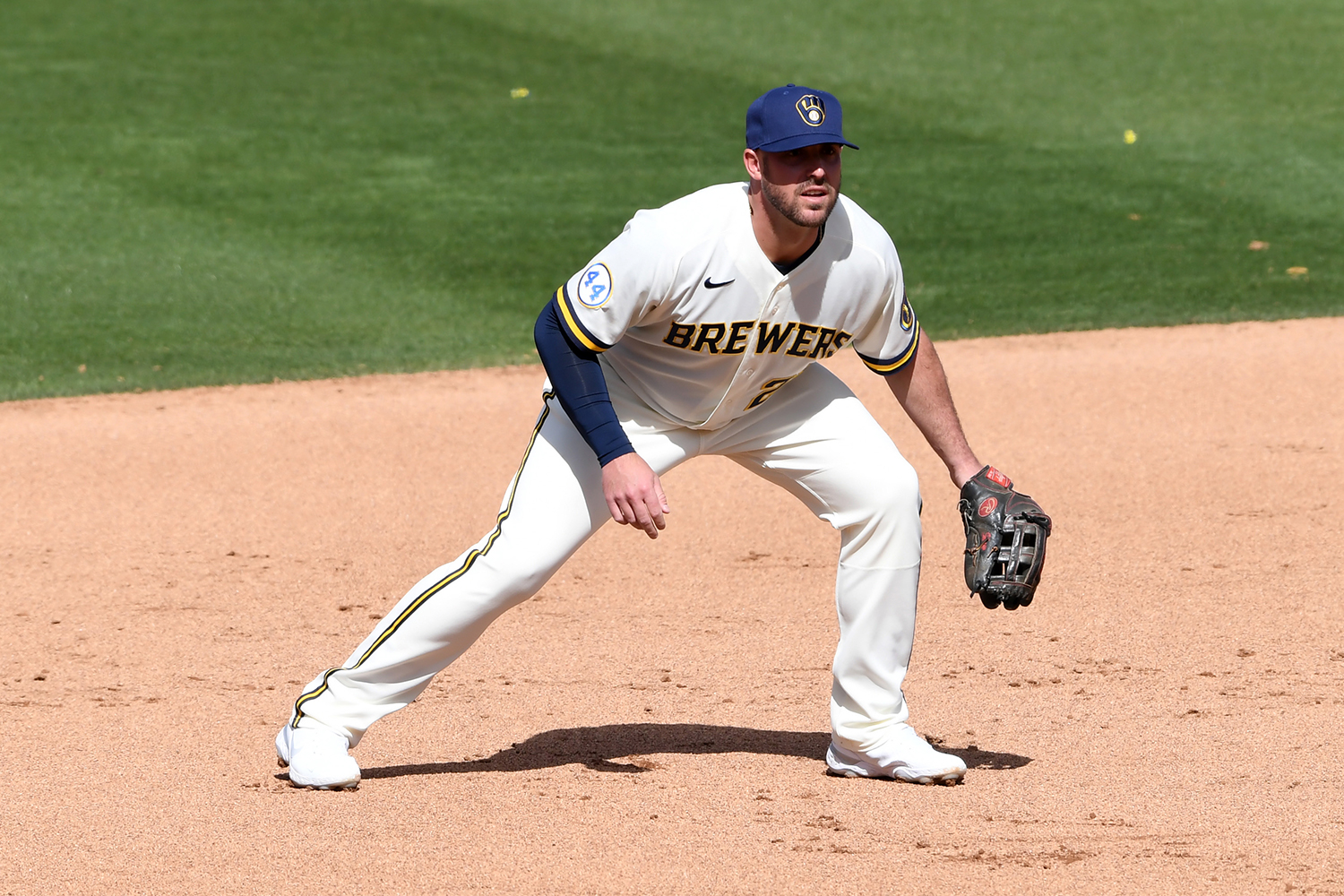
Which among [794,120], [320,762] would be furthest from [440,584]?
[794,120]

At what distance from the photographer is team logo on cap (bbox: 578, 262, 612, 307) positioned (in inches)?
153

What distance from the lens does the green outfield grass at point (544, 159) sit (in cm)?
999

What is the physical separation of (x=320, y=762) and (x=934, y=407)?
69.4 inches

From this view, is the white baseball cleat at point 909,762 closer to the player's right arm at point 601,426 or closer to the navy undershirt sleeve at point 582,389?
the player's right arm at point 601,426

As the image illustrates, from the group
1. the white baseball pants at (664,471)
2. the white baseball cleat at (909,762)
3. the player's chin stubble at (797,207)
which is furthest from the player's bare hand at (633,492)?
the white baseball cleat at (909,762)

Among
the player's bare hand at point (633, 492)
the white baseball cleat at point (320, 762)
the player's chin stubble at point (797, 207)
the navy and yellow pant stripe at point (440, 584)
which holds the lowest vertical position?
the white baseball cleat at point (320, 762)

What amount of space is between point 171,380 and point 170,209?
3.66m

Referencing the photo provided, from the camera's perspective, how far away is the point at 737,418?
4.23m

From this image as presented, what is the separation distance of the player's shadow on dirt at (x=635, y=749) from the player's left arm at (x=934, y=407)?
2.61ft

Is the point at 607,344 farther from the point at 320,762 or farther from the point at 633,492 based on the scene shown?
the point at 320,762

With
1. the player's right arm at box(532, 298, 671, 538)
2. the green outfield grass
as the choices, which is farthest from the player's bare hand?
the green outfield grass

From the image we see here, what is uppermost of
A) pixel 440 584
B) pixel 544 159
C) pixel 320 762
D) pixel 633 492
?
pixel 544 159

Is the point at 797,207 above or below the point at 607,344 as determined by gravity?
above

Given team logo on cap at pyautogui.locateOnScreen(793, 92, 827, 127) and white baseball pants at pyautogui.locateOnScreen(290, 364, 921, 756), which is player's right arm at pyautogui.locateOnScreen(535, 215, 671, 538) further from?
team logo on cap at pyautogui.locateOnScreen(793, 92, 827, 127)
